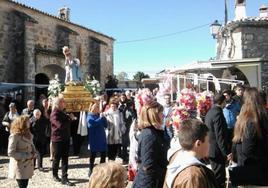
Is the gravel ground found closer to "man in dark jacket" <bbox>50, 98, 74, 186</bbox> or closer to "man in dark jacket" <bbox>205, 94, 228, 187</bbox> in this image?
"man in dark jacket" <bbox>50, 98, 74, 186</bbox>

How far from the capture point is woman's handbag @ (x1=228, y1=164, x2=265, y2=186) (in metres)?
4.48

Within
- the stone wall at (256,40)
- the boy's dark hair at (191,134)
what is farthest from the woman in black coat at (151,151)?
the stone wall at (256,40)

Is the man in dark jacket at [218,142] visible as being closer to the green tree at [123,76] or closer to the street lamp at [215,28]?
the street lamp at [215,28]

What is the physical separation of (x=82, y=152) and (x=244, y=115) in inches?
328

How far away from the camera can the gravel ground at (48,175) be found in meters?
8.19

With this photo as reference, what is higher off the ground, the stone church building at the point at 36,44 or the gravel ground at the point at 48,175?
the stone church building at the point at 36,44

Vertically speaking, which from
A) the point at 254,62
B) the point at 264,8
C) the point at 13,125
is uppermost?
the point at 264,8

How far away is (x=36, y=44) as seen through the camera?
2267 cm

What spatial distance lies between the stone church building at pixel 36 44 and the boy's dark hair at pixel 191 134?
18260mm

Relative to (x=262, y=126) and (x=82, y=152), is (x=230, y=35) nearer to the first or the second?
(x=82, y=152)

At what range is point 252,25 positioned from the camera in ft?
60.1

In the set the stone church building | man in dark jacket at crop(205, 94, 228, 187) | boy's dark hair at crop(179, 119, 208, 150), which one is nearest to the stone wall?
the stone church building

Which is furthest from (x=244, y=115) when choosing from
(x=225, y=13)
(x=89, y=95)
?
(x=225, y=13)

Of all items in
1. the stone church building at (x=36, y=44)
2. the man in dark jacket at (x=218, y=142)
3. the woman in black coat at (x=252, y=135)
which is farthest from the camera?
the stone church building at (x=36, y=44)
